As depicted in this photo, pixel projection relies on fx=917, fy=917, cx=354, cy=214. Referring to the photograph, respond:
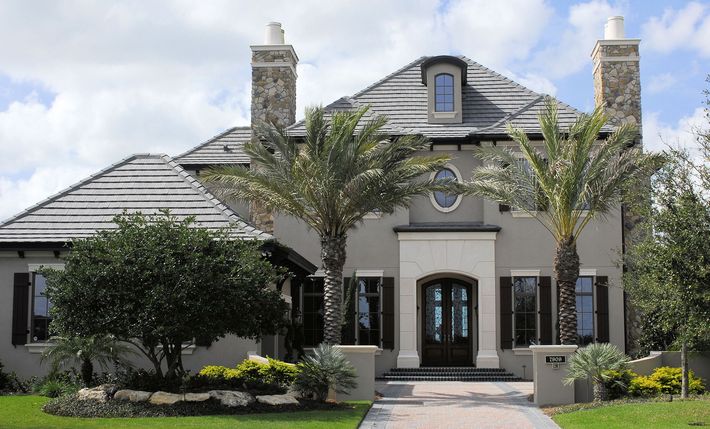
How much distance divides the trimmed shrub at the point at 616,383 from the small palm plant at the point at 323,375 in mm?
5036

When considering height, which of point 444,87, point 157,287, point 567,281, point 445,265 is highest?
point 444,87

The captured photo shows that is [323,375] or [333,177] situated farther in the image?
[333,177]

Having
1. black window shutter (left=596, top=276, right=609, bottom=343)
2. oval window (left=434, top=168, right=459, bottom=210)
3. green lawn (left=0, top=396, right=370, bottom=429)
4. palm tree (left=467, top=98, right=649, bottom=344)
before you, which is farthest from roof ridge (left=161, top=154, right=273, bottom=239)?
black window shutter (left=596, top=276, right=609, bottom=343)

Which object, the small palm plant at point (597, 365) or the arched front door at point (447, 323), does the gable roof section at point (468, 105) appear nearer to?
the arched front door at point (447, 323)

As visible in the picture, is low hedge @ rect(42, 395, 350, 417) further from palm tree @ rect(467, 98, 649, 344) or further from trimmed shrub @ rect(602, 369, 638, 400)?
palm tree @ rect(467, 98, 649, 344)

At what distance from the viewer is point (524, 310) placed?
2575 cm

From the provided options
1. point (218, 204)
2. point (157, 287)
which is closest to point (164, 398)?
point (157, 287)

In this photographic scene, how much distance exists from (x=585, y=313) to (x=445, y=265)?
13.6 feet

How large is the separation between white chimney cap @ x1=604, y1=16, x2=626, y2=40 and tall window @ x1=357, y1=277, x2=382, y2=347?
10228 millimetres

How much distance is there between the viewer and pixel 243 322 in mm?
17078

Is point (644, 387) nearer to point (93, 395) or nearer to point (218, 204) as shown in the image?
point (218, 204)

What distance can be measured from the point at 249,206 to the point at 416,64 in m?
7.34

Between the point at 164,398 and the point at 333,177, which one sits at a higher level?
the point at 333,177

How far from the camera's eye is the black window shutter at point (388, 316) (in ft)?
84.4
